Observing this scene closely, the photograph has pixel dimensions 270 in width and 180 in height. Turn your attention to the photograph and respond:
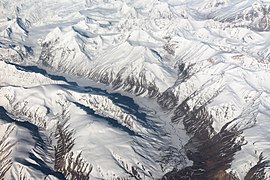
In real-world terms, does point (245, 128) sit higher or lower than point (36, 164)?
higher

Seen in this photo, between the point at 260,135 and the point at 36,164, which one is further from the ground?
the point at 260,135

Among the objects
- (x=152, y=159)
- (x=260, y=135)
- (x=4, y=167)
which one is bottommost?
(x=4, y=167)

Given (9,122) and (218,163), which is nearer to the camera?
(218,163)

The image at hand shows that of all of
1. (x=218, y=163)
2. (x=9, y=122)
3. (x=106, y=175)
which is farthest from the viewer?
(x=9, y=122)

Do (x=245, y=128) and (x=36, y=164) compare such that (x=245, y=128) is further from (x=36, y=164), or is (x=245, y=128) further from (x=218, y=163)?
(x=36, y=164)

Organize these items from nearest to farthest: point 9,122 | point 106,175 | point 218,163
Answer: point 106,175
point 218,163
point 9,122

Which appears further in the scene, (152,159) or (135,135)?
(135,135)

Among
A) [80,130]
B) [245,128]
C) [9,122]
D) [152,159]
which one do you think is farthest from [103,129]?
[245,128]

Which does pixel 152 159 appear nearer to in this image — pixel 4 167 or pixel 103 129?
pixel 103 129

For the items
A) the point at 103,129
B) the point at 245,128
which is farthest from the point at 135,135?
the point at 245,128
